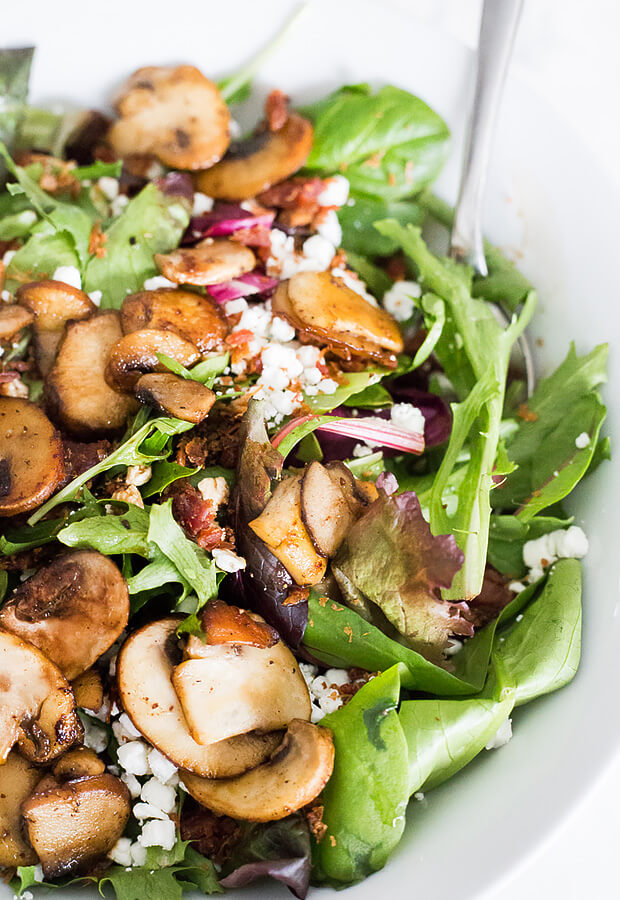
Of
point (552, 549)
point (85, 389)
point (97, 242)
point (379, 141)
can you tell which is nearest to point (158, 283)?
point (97, 242)

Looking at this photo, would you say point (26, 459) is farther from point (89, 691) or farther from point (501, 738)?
point (501, 738)

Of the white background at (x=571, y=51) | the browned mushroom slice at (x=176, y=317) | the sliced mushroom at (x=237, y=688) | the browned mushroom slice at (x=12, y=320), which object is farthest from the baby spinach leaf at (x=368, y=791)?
the white background at (x=571, y=51)

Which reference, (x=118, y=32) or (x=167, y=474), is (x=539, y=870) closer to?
(x=167, y=474)

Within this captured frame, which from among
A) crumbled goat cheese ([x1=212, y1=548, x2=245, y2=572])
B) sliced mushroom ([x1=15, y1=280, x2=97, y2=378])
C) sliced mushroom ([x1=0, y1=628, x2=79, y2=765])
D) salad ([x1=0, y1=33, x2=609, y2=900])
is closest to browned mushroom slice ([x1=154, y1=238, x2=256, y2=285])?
salad ([x1=0, y1=33, x2=609, y2=900])

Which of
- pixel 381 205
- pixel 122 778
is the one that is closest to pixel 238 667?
pixel 122 778

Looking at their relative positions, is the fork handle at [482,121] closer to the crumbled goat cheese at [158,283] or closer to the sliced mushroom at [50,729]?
the crumbled goat cheese at [158,283]
